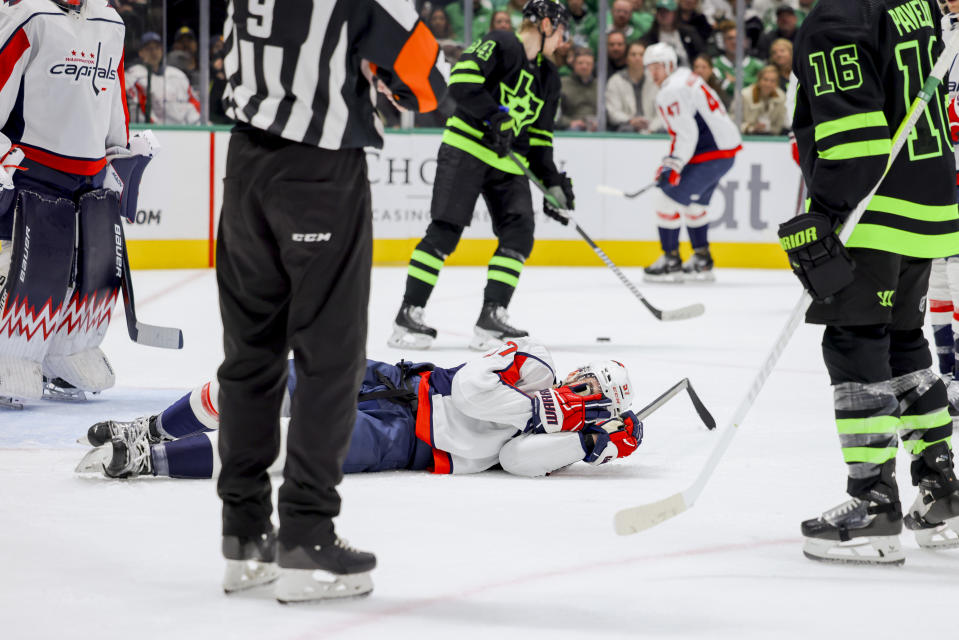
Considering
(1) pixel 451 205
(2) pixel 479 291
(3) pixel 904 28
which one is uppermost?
(3) pixel 904 28

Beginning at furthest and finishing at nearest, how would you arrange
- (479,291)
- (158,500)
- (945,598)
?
(479,291) < (158,500) < (945,598)

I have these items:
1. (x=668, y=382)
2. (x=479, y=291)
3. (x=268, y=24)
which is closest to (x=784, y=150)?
(x=479, y=291)

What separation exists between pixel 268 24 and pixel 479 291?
5.68 metres

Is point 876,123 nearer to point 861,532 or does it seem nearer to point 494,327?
point 861,532

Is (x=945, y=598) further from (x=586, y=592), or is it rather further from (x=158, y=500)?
(x=158, y=500)

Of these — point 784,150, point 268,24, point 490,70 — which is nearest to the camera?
point 268,24

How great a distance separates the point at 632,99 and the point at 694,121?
1.20m

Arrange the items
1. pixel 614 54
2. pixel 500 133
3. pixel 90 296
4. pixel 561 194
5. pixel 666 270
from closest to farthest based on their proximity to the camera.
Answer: pixel 90 296, pixel 500 133, pixel 561 194, pixel 666 270, pixel 614 54

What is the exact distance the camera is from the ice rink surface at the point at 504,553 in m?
2.10

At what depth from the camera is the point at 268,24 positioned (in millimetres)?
2096

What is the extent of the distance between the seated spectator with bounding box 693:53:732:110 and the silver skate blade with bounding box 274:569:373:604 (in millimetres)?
7769

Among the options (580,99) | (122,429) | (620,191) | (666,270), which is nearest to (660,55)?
(620,191)

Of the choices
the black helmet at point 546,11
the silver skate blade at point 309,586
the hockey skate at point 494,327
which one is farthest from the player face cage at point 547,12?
the silver skate blade at point 309,586

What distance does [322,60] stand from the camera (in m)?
2.10
